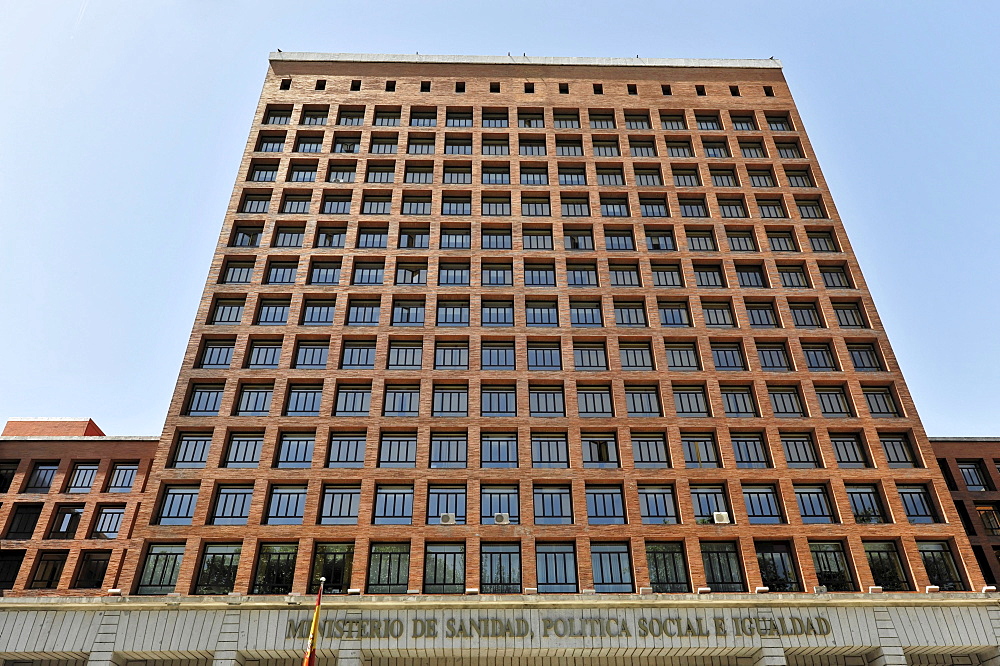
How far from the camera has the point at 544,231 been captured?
43.2 metres

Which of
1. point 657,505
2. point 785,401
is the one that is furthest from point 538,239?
point 657,505

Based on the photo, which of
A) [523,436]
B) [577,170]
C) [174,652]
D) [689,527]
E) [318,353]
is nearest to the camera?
[174,652]

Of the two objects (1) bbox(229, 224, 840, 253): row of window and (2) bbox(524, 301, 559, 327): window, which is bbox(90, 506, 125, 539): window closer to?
(1) bbox(229, 224, 840, 253): row of window

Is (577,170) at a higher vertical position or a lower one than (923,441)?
higher

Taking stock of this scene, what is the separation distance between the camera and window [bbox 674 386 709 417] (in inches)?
1468

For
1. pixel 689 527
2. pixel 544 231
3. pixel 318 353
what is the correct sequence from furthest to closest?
pixel 544 231 → pixel 318 353 → pixel 689 527

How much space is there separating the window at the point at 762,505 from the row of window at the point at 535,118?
2512 cm

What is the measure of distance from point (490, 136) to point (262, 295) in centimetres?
1837

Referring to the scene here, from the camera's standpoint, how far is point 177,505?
34.2m

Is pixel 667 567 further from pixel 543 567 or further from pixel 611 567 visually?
pixel 543 567

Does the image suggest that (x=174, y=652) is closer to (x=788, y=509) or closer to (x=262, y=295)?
(x=262, y=295)

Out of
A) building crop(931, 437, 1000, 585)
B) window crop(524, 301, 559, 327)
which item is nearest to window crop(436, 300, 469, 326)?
window crop(524, 301, 559, 327)

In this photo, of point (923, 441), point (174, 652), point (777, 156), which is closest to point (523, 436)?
point (174, 652)

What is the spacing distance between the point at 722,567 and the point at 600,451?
7.77 m
